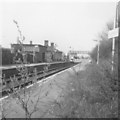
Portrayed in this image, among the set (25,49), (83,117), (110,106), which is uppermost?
(25,49)

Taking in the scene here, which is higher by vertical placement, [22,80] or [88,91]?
[22,80]

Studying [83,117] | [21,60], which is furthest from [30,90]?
[83,117]

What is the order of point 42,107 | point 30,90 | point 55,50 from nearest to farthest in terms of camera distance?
point 30,90 → point 55,50 → point 42,107

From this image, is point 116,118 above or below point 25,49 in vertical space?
below

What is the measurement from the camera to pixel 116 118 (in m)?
3.31

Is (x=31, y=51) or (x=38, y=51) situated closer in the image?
(x=31, y=51)

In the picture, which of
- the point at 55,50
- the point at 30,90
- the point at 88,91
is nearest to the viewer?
the point at 30,90

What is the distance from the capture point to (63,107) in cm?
428

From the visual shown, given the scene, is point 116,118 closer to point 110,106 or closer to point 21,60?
point 110,106

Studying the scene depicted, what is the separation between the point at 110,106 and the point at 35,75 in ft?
6.46

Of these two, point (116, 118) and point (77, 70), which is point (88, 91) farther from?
point (116, 118)

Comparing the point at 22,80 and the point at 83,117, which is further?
the point at 83,117

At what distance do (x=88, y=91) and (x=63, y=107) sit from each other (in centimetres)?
103

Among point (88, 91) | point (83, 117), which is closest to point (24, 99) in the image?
point (83, 117)
